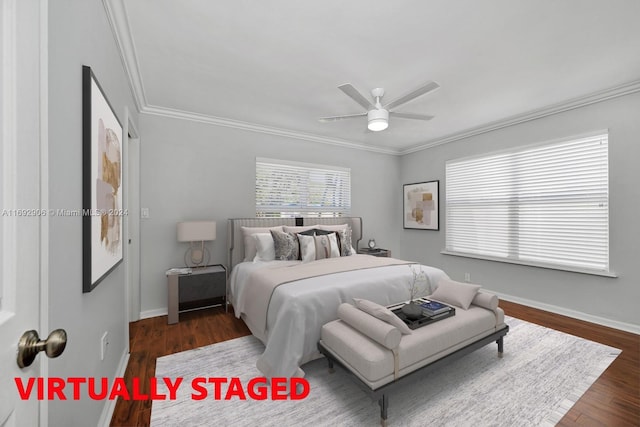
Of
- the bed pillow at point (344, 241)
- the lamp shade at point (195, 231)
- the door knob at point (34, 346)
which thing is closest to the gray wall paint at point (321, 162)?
the lamp shade at point (195, 231)

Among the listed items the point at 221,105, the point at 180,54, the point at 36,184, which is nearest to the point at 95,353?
the point at 36,184

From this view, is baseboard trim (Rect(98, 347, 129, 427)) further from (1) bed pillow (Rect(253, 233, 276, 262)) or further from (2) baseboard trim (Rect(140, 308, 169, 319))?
(1) bed pillow (Rect(253, 233, 276, 262))

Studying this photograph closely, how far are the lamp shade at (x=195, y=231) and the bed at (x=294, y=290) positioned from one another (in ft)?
1.14

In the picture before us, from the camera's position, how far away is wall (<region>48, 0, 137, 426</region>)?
995 mm

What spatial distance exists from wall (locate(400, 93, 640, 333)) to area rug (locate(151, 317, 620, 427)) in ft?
2.83

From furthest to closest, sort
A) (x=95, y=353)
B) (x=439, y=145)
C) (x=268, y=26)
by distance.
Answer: (x=439, y=145)
(x=268, y=26)
(x=95, y=353)

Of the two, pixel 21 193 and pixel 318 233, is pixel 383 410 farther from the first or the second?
pixel 318 233

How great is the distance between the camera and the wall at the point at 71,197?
100 centimetres

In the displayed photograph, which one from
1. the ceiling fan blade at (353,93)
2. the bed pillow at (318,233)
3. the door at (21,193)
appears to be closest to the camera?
the door at (21,193)

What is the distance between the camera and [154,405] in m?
1.87

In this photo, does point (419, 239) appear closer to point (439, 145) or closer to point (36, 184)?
point (439, 145)

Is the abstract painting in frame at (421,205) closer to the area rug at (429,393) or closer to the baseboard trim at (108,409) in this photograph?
the area rug at (429,393)

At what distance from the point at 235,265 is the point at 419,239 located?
3.62 metres

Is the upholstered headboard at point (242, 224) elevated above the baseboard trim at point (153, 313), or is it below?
above
